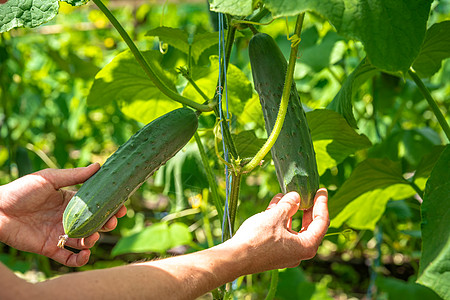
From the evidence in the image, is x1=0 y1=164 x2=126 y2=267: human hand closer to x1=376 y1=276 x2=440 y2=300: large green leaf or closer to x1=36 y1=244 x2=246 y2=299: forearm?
x1=36 y1=244 x2=246 y2=299: forearm

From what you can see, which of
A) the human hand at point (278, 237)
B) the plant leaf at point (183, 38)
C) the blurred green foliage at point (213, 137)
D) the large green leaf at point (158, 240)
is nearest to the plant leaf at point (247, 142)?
the blurred green foliage at point (213, 137)

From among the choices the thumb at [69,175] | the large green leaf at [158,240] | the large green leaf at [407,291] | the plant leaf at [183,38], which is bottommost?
the large green leaf at [407,291]

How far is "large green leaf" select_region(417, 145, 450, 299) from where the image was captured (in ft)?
2.51

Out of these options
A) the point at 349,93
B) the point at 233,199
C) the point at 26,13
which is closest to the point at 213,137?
the point at 349,93

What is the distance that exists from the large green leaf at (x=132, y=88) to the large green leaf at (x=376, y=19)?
0.56 metres

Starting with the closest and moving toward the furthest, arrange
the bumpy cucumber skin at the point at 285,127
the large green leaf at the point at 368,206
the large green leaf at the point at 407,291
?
the bumpy cucumber skin at the point at 285,127
the large green leaf at the point at 368,206
the large green leaf at the point at 407,291

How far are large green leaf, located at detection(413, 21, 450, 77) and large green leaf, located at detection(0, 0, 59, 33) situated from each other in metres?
0.75

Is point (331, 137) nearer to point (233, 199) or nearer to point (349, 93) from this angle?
point (349, 93)

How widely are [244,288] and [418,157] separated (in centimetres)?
90

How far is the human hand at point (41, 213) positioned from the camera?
42.0 inches

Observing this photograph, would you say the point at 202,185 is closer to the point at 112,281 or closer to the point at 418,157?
the point at 418,157

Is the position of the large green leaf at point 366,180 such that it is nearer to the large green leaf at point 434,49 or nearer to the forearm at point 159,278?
the large green leaf at point 434,49

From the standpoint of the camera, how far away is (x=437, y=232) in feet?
2.85

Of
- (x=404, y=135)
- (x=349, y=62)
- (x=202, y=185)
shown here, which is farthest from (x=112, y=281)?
(x=349, y=62)
